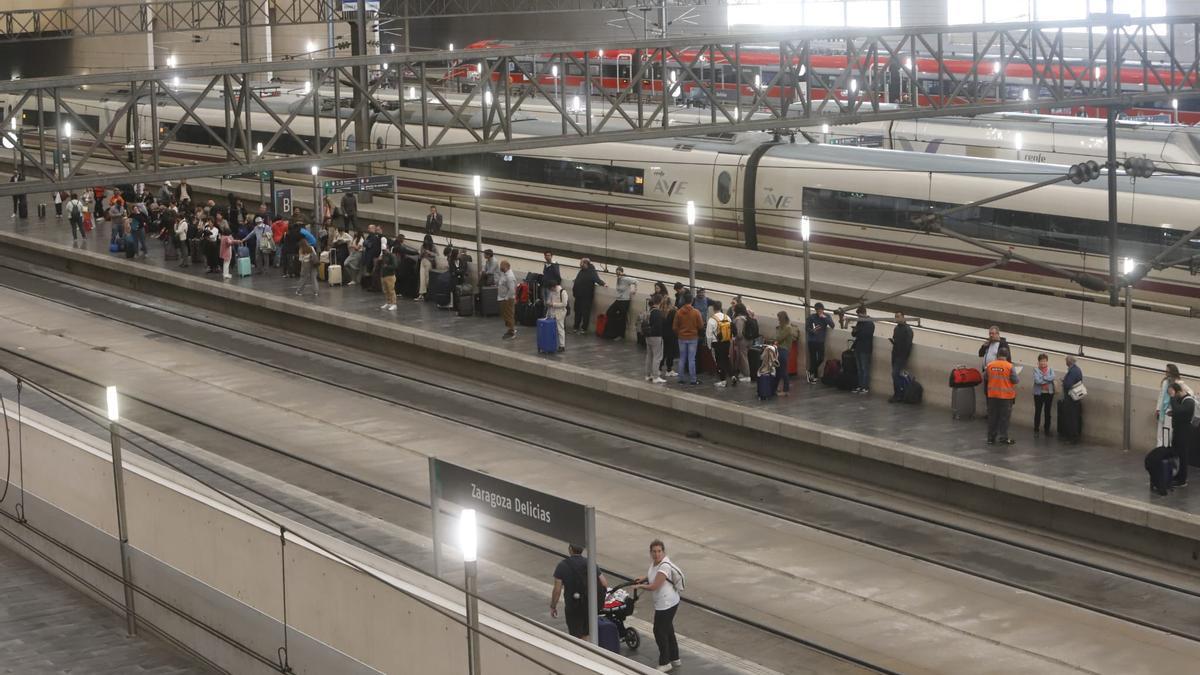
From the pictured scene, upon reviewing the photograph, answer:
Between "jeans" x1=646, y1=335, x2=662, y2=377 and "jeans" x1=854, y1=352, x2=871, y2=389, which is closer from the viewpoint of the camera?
"jeans" x1=854, y1=352, x2=871, y2=389

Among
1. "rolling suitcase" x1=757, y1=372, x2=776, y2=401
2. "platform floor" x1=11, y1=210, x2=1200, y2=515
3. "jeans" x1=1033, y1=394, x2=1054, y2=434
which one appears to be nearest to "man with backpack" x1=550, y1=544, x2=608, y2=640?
"platform floor" x1=11, y1=210, x2=1200, y2=515

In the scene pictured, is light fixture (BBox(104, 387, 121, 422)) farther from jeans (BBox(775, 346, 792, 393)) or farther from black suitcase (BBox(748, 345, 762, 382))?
black suitcase (BBox(748, 345, 762, 382))

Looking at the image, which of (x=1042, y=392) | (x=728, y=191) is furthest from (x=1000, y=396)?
(x=728, y=191)

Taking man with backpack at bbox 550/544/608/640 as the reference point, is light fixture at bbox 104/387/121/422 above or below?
above

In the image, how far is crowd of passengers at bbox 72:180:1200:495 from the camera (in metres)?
20.3

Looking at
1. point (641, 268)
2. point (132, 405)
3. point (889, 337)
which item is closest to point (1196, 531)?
point (889, 337)

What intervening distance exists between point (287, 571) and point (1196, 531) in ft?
32.1

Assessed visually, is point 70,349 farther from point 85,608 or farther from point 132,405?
point 85,608

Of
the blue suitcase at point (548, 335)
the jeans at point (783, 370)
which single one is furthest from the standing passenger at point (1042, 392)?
the blue suitcase at point (548, 335)

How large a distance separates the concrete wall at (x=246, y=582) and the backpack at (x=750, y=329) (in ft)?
33.9

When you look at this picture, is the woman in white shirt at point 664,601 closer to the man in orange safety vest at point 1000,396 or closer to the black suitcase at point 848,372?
the man in orange safety vest at point 1000,396

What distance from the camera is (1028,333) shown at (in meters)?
27.7

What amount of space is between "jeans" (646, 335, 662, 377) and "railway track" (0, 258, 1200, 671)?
100cm

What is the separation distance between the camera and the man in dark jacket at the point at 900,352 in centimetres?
2217
